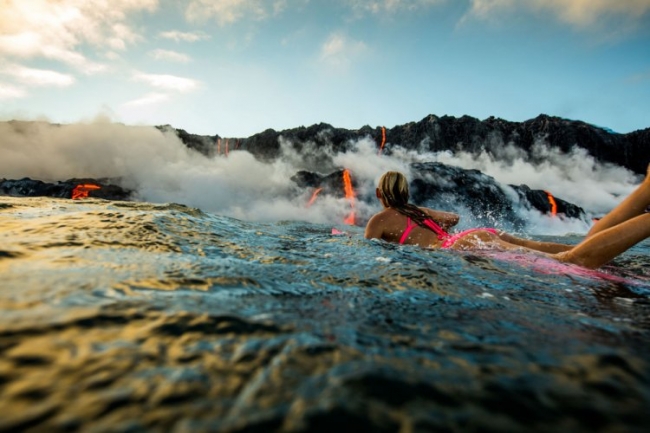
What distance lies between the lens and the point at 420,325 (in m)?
1.71

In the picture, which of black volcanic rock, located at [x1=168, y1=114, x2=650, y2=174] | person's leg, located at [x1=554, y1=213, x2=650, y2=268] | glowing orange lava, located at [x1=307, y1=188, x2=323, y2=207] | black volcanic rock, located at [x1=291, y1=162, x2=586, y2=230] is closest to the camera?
person's leg, located at [x1=554, y1=213, x2=650, y2=268]

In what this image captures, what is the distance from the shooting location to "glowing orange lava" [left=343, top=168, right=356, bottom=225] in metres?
22.0

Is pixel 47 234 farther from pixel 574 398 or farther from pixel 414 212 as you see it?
Answer: pixel 414 212

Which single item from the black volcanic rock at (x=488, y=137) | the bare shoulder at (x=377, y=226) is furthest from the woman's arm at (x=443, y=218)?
the black volcanic rock at (x=488, y=137)

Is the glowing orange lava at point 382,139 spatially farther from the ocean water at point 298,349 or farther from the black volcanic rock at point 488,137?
the ocean water at point 298,349

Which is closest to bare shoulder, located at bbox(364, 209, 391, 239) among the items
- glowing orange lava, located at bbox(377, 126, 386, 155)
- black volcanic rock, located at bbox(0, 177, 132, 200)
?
black volcanic rock, located at bbox(0, 177, 132, 200)

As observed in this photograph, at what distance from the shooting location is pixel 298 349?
4.33 feet

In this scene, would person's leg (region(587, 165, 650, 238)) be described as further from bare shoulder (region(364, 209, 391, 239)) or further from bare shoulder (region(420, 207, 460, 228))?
bare shoulder (region(364, 209, 391, 239))

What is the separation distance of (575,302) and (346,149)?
3856cm

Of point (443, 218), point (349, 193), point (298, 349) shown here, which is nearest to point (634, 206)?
point (443, 218)

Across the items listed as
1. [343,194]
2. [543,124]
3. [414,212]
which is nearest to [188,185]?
[343,194]

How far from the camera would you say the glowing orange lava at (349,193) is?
2204cm

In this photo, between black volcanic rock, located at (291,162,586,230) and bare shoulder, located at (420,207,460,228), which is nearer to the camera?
bare shoulder, located at (420,207,460,228)

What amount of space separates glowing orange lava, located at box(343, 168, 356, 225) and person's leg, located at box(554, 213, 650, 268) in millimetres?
18269
